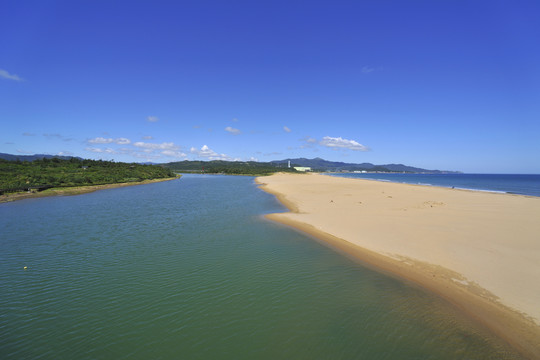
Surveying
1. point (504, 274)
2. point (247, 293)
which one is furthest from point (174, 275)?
point (504, 274)

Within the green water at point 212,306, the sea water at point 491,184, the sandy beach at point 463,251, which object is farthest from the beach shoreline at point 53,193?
the sea water at point 491,184

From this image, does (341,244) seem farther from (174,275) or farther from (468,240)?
(174,275)

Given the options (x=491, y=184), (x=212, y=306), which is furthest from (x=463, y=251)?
(x=491, y=184)

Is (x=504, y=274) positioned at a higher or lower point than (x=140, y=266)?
higher

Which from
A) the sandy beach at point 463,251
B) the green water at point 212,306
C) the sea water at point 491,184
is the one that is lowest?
the green water at point 212,306

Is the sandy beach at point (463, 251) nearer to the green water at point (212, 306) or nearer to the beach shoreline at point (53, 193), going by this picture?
the green water at point (212, 306)

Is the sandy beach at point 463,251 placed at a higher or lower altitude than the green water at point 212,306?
higher
